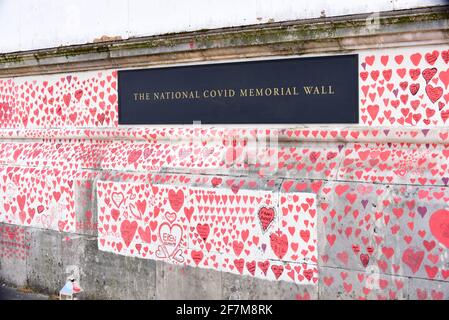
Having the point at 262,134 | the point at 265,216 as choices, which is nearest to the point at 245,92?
A: the point at 262,134

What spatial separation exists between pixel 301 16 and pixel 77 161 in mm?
3306

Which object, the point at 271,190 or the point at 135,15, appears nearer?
the point at 271,190

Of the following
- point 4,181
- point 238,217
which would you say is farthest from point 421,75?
point 4,181

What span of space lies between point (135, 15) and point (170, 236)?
2585 millimetres

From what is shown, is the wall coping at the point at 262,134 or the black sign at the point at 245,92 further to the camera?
the black sign at the point at 245,92

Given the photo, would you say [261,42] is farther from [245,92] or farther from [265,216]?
[265,216]

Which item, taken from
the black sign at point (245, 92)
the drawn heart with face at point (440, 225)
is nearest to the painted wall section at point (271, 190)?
the drawn heart with face at point (440, 225)

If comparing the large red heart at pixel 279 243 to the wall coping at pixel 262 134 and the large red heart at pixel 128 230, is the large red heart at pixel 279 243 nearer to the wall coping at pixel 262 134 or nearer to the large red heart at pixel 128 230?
the wall coping at pixel 262 134

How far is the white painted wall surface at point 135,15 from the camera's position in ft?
19.2

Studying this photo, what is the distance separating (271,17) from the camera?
6.15 meters

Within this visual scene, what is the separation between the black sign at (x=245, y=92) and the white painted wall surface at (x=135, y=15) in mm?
444

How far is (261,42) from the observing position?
6098 mm

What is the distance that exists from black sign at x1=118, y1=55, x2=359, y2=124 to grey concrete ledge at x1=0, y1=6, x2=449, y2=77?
0.37 ft

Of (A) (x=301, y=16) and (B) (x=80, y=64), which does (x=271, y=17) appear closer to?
(A) (x=301, y=16)
